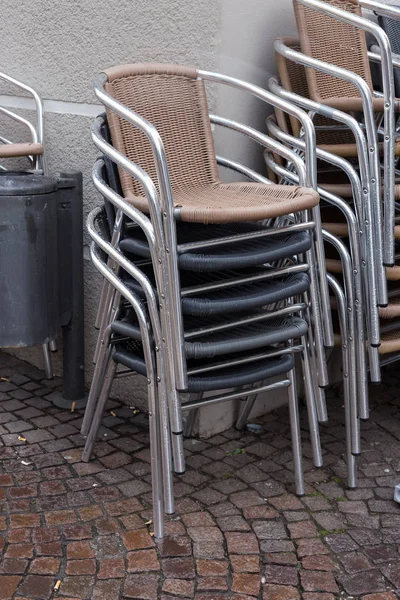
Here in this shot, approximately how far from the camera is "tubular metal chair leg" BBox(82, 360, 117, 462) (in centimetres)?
309

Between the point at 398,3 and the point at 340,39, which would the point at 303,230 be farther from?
the point at 398,3

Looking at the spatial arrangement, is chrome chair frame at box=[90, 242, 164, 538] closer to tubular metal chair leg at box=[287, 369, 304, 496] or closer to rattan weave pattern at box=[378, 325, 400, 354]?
tubular metal chair leg at box=[287, 369, 304, 496]

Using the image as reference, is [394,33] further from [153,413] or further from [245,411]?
[153,413]

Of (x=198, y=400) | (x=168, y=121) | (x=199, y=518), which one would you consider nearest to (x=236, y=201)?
(x=168, y=121)

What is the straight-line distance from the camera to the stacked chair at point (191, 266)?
2611mm

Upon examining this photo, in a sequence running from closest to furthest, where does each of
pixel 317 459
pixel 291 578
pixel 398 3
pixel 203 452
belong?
pixel 291 578
pixel 317 459
pixel 203 452
pixel 398 3

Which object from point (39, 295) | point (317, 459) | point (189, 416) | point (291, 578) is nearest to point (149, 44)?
point (39, 295)

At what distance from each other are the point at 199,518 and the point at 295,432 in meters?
0.45

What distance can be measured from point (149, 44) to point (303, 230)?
1.12m

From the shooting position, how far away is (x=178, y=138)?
125 inches

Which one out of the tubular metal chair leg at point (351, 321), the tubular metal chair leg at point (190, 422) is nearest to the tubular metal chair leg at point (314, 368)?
the tubular metal chair leg at point (351, 321)

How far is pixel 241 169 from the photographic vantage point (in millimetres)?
3303

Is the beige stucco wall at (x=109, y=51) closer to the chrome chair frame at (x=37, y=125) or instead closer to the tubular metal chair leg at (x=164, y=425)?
the chrome chair frame at (x=37, y=125)

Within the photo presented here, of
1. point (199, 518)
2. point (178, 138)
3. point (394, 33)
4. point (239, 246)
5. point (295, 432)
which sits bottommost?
point (199, 518)
